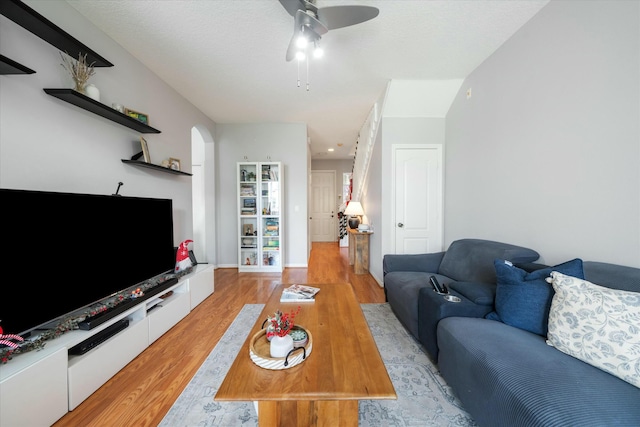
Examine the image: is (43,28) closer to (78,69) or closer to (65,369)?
(78,69)

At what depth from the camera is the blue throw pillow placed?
1330mm

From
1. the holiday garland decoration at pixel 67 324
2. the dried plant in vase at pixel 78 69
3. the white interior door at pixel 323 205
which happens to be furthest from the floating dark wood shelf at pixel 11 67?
the white interior door at pixel 323 205

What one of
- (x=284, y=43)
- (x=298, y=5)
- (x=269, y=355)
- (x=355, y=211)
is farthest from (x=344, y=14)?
(x=355, y=211)

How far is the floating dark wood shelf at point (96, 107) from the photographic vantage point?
1562 millimetres

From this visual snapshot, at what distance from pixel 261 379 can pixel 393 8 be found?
259 centimetres

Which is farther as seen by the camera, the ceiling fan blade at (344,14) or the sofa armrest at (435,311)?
the sofa armrest at (435,311)

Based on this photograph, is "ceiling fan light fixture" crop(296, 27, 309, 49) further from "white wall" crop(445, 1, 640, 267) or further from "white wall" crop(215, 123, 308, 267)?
"white wall" crop(215, 123, 308, 267)

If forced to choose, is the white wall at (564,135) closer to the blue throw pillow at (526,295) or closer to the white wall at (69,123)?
the blue throw pillow at (526,295)

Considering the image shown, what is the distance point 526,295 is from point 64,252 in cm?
291

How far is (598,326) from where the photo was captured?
1068mm

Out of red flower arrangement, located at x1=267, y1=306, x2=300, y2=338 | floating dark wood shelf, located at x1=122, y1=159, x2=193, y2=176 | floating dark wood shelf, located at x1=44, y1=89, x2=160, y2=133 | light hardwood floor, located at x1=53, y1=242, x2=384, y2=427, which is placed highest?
floating dark wood shelf, located at x1=44, y1=89, x2=160, y2=133

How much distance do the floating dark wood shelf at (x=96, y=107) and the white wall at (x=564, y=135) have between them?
3473 mm

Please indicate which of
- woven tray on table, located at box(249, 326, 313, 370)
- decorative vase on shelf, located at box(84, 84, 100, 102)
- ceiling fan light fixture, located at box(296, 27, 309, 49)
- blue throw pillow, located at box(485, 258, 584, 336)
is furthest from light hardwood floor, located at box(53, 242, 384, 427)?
ceiling fan light fixture, located at box(296, 27, 309, 49)

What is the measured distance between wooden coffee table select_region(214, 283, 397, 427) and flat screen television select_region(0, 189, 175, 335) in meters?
1.23
